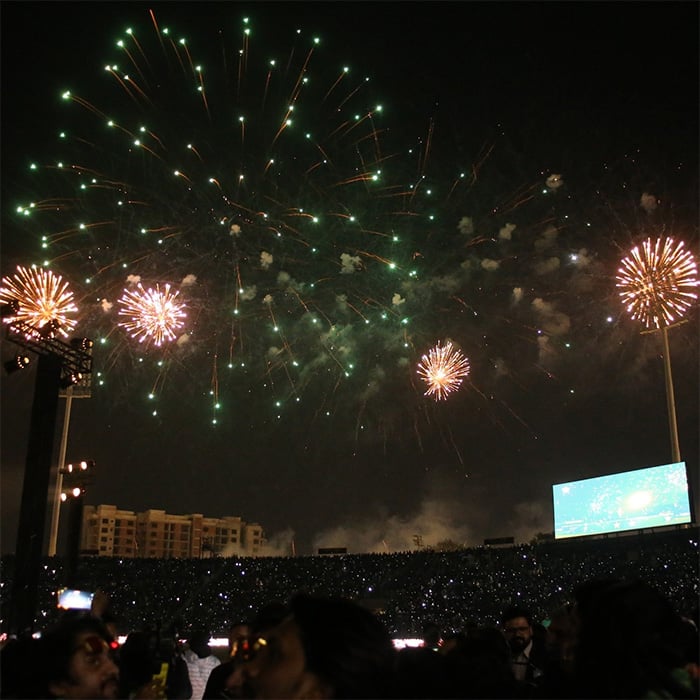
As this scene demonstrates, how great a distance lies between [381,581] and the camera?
26.9 m

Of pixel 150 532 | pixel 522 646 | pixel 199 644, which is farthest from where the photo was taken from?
pixel 150 532

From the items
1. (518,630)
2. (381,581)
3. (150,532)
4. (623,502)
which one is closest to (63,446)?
(381,581)

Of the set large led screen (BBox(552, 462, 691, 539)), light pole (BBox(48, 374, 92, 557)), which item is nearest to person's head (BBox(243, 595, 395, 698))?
large led screen (BBox(552, 462, 691, 539))

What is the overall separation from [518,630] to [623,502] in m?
14.2

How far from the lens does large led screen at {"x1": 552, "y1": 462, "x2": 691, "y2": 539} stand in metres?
18.4

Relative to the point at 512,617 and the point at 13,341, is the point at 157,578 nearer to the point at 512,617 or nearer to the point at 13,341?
the point at 13,341

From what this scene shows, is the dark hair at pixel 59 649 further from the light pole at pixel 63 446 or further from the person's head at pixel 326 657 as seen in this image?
the light pole at pixel 63 446

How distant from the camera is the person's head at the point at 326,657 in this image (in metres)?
2.33

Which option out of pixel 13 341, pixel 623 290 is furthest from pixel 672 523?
pixel 13 341

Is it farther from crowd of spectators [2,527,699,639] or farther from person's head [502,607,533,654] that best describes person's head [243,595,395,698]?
crowd of spectators [2,527,699,639]

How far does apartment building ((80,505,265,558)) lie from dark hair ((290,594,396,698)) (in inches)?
4829

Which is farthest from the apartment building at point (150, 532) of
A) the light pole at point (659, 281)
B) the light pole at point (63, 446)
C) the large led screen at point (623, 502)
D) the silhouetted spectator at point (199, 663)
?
the silhouetted spectator at point (199, 663)

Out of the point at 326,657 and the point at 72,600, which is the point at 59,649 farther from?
the point at 72,600

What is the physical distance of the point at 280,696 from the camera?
7.65 ft
